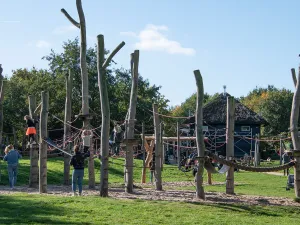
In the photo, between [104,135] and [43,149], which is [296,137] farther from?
[43,149]

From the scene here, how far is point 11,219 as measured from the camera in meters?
10.2

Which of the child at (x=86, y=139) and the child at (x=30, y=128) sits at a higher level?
the child at (x=30, y=128)

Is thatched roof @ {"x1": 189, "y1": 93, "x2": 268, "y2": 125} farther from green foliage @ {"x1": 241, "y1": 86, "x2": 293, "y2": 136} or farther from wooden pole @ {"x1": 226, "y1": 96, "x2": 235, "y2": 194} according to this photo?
wooden pole @ {"x1": 226, "y1": 96, "x2": 235, "y2": 194}

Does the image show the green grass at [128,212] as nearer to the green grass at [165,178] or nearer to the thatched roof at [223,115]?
the green grass at [165,178]

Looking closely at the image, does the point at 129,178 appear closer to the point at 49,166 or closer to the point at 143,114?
the point at 49,166

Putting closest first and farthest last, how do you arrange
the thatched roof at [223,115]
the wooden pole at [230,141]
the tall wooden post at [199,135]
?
1. the tall wooden post at [199,135]
2. the wooden pole at [230,141]
3. the thatched roof at [223,115]

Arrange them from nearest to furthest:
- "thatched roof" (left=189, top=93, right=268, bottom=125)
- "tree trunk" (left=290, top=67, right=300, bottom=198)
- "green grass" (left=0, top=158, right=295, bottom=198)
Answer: "tree trunk" (left=290, top=67, right=300, bottom=198), "green grass" (left=0, top=158, right=295, bottom=198), "thatched roof" (left=189, top=93, right=268, bottom=125)

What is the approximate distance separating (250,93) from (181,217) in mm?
90698

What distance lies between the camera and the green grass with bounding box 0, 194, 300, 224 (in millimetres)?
10414

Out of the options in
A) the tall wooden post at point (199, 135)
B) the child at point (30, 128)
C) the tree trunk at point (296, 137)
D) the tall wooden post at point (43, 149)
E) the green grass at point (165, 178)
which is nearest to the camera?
the tall wooden post at point (199, 135)

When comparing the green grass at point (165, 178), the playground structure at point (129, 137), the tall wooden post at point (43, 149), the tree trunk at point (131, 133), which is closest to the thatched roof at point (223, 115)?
the green grass at point (165, 178)

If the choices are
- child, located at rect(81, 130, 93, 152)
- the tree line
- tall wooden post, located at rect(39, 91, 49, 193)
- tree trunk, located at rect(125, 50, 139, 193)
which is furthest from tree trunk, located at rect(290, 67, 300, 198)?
the tree line

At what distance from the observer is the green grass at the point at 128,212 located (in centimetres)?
1041

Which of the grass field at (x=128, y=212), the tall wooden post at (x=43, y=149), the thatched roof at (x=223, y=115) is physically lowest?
the grass field at (x=128, y=212)
